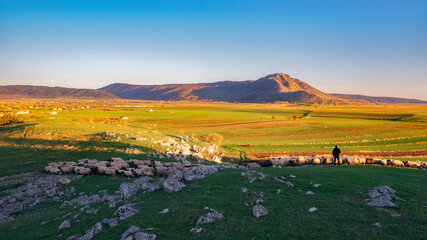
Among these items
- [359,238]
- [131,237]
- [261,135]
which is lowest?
[261,135]

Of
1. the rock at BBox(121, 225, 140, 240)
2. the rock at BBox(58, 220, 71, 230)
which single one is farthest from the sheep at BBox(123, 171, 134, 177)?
the rock at BBox(121, 225, 140, 240)

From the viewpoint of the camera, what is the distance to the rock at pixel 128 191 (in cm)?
1491

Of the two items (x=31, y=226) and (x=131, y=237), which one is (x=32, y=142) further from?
(x=131, y=237)

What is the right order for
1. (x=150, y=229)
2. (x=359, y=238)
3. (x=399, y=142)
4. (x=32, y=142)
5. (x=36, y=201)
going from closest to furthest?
(x=359, y=238)
(x=150, y=229)
(x=36, y=201)
(x=32, y=142)
(x=399, y=142)

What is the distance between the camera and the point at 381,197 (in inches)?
481

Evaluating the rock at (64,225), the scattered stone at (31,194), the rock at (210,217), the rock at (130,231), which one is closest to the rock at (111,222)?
the rock at (130,231)

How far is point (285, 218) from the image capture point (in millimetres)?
10398

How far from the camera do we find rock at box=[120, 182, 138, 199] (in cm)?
1491

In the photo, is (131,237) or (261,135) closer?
(131,237)

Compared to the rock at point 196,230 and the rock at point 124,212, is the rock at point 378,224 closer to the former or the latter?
the rock at point 196,230

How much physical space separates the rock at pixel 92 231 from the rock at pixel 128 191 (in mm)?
3893

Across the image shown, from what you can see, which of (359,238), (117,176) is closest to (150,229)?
(359,238)

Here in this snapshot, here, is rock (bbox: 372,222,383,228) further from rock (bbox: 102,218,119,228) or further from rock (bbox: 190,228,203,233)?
rock (bbox: 102,218,119,228)

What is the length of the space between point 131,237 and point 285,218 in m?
6.52
